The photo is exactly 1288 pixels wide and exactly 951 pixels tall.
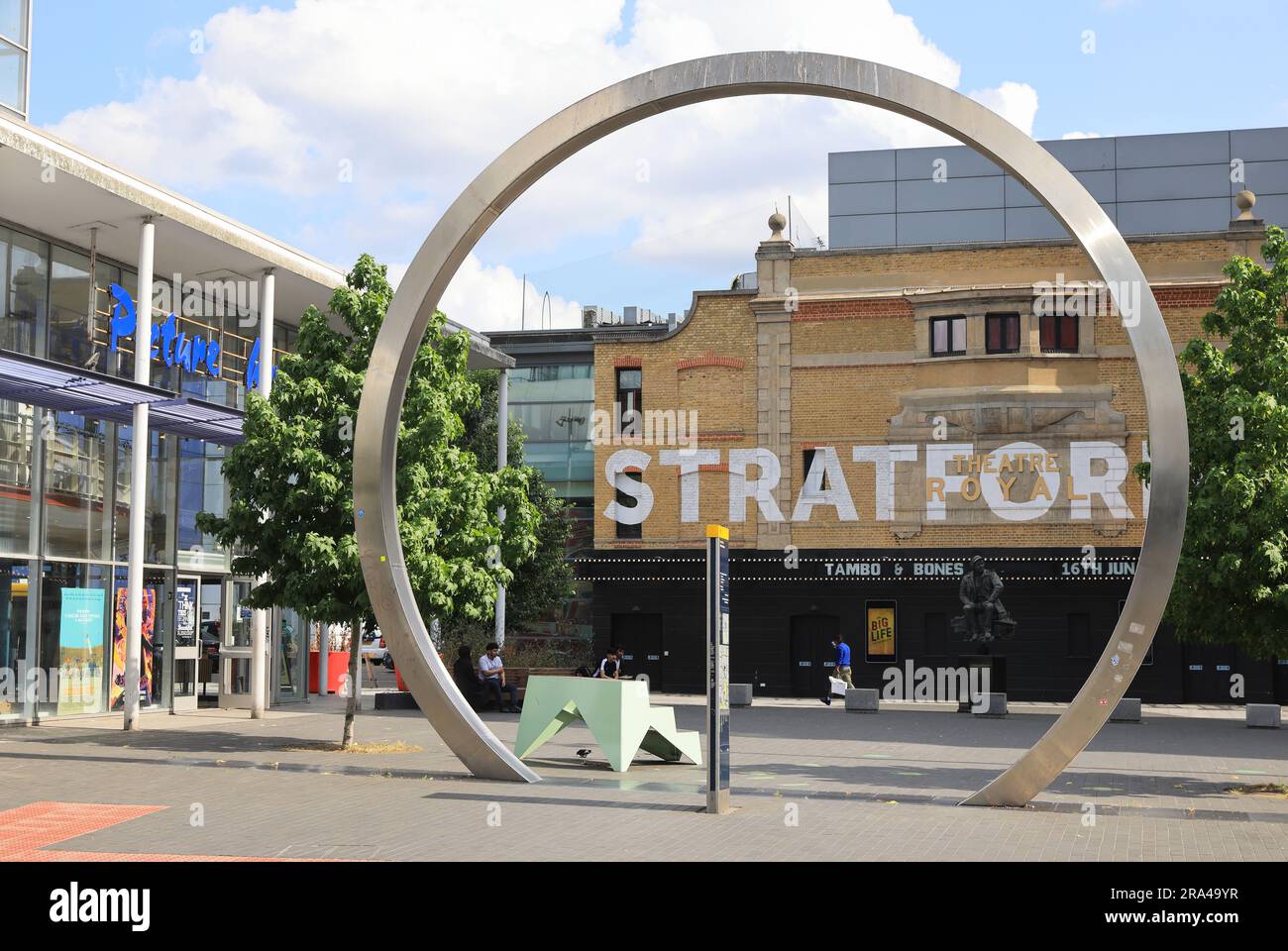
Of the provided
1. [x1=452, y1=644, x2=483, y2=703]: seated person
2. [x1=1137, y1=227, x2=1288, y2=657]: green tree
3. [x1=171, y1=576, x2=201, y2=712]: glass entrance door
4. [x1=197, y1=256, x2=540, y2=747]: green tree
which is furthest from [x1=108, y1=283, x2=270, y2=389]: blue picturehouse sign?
[x1=1137, y1=227, x2=1288, y2=657]: green tree

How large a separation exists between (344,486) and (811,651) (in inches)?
791

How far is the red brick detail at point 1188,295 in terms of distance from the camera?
34094mm

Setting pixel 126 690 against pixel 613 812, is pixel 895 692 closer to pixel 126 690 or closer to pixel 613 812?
pixel 126 690

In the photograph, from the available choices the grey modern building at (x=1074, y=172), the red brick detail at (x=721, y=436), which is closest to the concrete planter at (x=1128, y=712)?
the red brick detail at (x=721, y=436)

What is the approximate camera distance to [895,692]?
114 ft

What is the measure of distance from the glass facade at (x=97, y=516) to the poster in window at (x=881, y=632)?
1541 centimetres

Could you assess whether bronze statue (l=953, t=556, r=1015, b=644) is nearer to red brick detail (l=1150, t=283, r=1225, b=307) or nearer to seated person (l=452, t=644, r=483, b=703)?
red brick detail (l=1150, t=283, r=1225, b=307)

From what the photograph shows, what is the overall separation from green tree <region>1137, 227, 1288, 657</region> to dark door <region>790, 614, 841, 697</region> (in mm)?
19073

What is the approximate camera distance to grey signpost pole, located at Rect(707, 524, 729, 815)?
12438mm

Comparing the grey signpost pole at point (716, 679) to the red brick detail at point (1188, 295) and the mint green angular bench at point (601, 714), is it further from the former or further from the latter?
the red brick detail at point (1188, 295)

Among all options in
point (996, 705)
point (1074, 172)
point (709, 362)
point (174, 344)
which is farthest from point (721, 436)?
point (1074, 172)

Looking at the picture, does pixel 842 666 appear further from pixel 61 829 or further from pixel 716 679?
pixel 61 829

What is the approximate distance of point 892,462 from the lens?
35.8m
